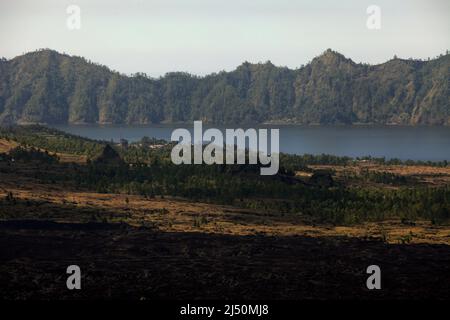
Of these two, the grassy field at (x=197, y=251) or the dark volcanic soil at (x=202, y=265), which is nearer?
the dark volcanic soil at (x=202, y=265)

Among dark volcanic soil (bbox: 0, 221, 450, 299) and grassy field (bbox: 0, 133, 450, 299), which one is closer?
dark volcanic soil (bbox: 0, 221, 450, 299)

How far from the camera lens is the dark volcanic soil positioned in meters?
41.6

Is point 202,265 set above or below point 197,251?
below

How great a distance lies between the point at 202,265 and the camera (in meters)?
48.1

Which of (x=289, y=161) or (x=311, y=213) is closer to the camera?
(x=311, y=213)

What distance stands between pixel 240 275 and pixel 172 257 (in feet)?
22.1

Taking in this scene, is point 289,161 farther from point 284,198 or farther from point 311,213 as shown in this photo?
point 311,213

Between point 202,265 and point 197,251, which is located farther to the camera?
point 197,251

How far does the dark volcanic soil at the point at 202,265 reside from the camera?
1636 inches
